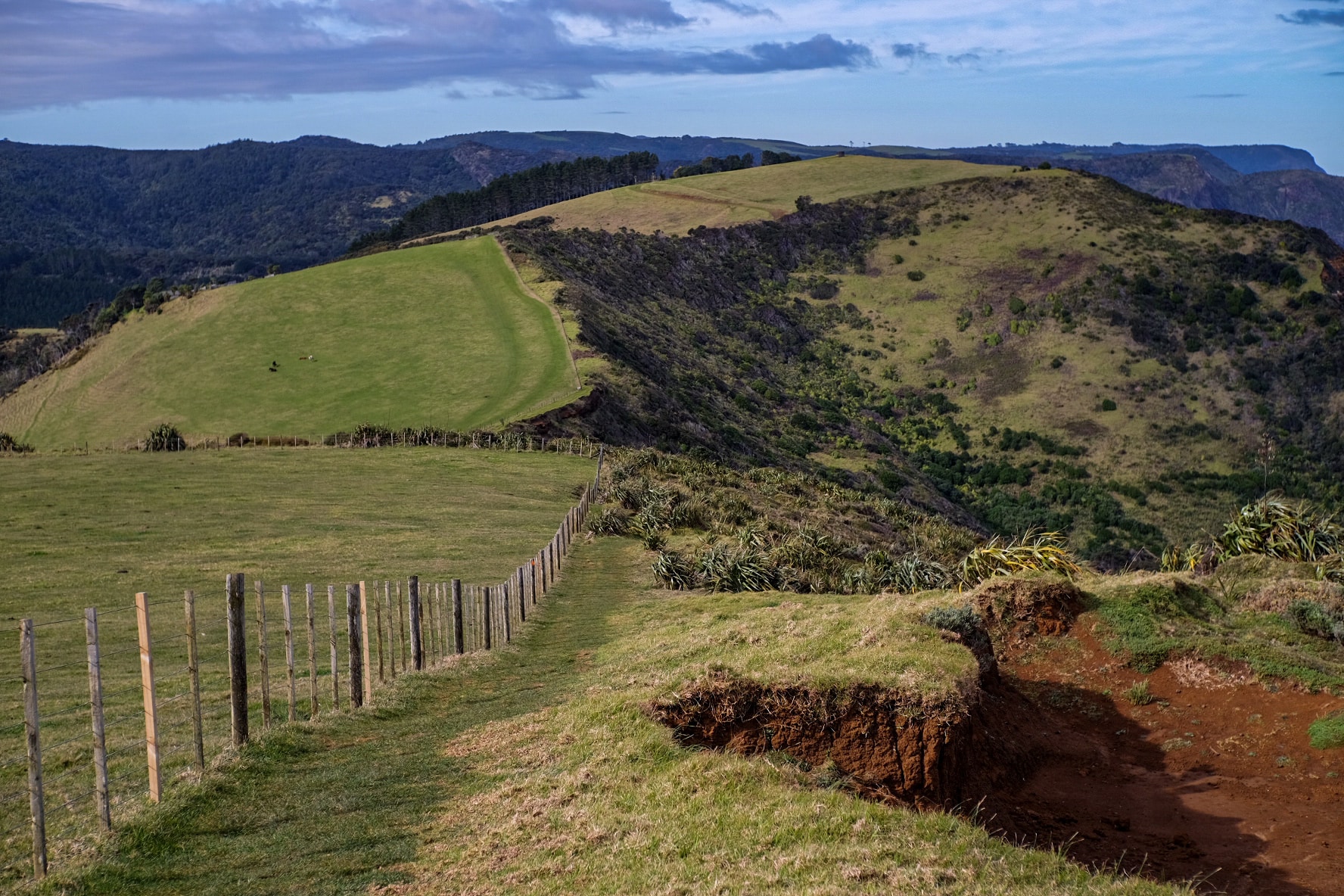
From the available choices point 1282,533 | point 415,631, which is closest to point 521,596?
point 415,631

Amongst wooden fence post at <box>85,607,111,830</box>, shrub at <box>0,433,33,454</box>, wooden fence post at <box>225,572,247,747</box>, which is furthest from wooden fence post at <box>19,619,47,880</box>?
shrub at <box>0,433,33,454</box>

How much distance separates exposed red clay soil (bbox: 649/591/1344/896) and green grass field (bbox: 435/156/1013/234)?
135560 millimetres

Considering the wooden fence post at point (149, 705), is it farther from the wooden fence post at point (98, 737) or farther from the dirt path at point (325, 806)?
the wooden fence post at point (98, 737)

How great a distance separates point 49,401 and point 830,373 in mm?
73958

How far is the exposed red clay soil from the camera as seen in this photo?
10.2 meters

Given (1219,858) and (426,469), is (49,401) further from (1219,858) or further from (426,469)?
(1219,858)

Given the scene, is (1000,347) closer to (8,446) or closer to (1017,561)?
(8,446)

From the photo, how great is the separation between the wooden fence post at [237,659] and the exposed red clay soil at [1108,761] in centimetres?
455

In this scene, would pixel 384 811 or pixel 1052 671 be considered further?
pixel 1052 671

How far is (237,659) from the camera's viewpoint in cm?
1209

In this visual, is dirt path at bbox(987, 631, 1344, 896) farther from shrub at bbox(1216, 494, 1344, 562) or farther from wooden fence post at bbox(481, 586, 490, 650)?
wooden fence post at bbox(481, 586, 490, 650)

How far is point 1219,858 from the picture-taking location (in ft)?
32.9

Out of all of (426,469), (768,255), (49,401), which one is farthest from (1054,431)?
(49,401)

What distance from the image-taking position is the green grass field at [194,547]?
13678 millimetres
